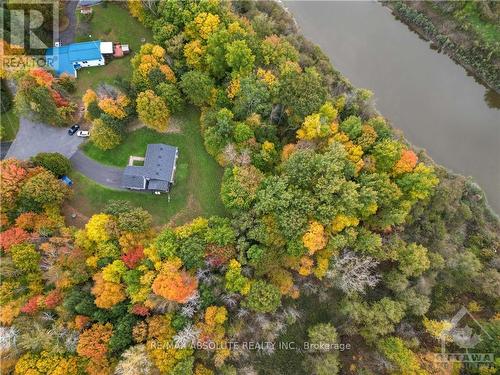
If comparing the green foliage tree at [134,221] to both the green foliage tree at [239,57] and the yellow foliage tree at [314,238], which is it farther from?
the green foliage tree at [239,57]

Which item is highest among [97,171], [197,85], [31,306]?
[197,85]

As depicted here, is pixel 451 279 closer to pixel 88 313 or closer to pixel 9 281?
pixel 88 313

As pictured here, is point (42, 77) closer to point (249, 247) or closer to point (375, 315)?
point (249, 247)

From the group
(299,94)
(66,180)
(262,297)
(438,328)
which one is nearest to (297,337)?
(262,297)

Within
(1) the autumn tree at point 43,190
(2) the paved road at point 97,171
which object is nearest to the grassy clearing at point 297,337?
(2) the paved road at point 97,171

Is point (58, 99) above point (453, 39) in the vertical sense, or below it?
below
